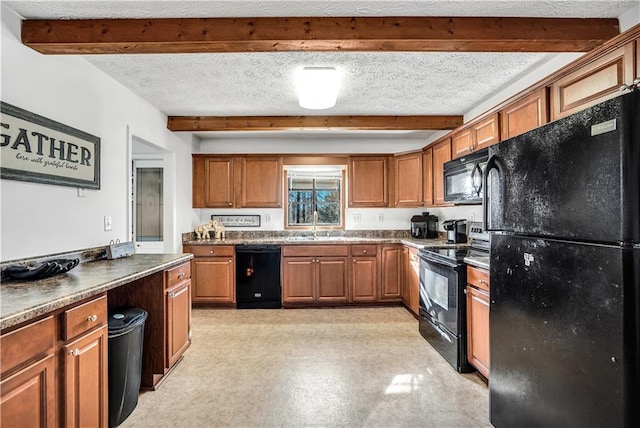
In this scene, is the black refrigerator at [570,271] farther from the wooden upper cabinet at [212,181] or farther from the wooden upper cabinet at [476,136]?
the wooden upper cabinet at [212,181]

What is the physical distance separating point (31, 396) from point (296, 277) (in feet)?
9.90

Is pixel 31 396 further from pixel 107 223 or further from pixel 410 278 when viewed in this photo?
pixel 410 278

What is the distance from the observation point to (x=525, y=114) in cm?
234

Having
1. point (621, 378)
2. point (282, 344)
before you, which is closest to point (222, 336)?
point (282, 344)

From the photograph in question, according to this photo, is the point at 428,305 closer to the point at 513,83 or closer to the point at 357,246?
the point at 357,246

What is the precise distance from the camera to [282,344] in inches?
117

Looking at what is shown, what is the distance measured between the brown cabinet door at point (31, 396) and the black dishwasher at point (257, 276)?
109 inches

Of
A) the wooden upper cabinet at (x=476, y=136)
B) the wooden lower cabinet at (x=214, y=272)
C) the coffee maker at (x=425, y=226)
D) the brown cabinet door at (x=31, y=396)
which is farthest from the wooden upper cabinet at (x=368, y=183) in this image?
the brown cabinet door at (x=31, y=396)

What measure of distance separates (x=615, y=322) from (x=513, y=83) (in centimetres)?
230

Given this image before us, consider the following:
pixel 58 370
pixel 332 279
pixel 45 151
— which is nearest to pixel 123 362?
pixel 58 370

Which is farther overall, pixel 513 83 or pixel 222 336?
pixel 222 336

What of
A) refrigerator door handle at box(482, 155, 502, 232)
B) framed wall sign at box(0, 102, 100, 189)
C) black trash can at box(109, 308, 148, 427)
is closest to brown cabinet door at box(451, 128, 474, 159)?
refrigerator door handle at box(482, 155, 502, 232)

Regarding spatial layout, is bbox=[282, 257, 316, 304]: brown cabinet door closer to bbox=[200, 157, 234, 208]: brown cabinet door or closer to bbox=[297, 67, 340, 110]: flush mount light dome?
bbox=[200, 157, 234, 208]: brown cabinet door

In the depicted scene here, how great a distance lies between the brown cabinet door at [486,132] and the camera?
8.89 feet
